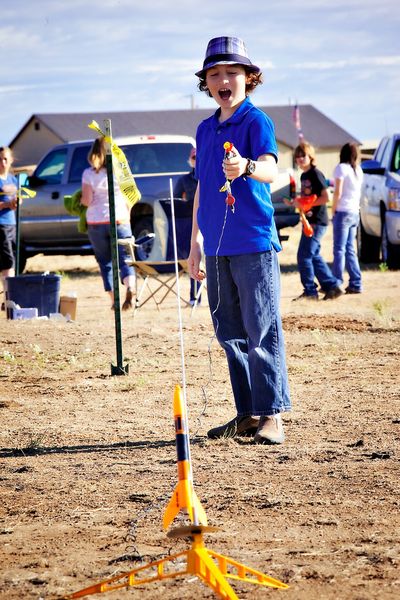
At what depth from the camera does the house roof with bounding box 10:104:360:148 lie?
231 ft

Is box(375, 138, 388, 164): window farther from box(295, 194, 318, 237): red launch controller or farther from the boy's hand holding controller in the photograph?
the boy's hand holding controller

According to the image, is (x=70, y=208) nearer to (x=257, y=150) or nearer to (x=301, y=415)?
(x=301, y=415)

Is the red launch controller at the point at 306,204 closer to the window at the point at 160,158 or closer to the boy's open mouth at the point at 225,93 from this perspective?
the window at the point at 160,158

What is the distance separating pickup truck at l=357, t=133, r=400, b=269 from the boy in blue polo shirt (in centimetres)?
1087

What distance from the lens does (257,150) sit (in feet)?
20.1

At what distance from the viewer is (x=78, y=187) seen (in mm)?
→ 19391

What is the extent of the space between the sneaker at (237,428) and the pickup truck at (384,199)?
35.4 feet

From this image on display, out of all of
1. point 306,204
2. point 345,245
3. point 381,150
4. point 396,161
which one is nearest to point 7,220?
point 306,204

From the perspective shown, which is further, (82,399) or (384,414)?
(82,399)

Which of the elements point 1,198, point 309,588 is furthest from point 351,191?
point 309,588

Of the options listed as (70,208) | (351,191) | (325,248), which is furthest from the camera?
(325,248)

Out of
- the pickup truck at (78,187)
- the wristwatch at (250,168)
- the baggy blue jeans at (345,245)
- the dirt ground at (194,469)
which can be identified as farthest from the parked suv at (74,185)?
the wristwatch at (250,168)

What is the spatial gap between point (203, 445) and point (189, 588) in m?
2.47

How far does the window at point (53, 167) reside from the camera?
19.8m
